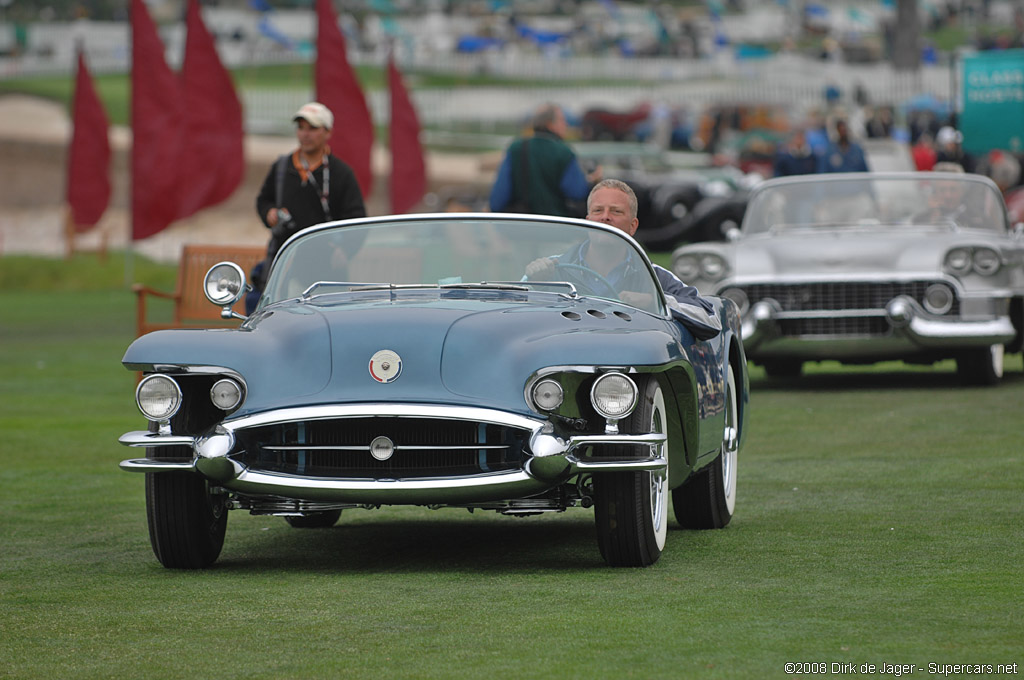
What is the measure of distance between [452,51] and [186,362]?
73.3m

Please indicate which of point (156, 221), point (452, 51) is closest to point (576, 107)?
point (452, 51)

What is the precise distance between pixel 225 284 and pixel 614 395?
184 cm

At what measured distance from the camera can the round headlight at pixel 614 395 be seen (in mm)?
6219

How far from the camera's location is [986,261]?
43.8 ft

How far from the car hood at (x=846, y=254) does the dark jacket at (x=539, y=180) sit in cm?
135

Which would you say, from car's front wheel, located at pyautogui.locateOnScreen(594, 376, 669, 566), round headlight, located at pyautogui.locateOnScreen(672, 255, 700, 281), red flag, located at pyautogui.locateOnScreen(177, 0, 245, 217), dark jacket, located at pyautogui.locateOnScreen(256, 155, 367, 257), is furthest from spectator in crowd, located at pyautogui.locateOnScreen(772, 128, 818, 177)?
car's front wheel, located at pyautogui.locateOnScreen(594, 376, 669, 566)

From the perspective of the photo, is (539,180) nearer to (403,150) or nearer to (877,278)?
(877,278)

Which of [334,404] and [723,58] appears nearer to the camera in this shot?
[334,404]

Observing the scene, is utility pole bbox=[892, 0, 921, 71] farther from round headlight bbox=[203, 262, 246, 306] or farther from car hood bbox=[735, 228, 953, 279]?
A: round headlight bbox=[203, 262, 246, 306]

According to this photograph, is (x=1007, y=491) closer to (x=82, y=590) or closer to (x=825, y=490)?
(x=825, y=490)

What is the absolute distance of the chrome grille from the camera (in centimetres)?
625

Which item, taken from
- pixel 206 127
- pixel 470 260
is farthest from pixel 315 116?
pixel 206 127

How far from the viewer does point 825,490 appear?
28.6ft

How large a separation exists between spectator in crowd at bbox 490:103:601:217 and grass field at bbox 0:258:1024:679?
3.14 meters
